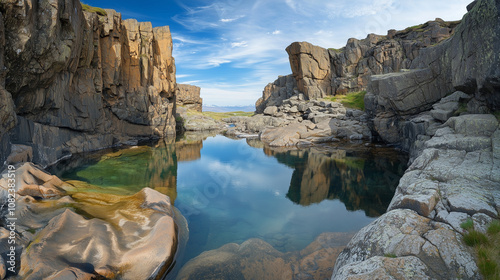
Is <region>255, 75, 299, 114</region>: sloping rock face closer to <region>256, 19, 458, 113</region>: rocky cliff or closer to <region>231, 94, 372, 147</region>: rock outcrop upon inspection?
<region>256, 19, 458, 113</region>: rocky cliff

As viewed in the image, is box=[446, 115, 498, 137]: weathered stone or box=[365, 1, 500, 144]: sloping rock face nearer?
box=[365, 1, 500, 144]: sloping rock face

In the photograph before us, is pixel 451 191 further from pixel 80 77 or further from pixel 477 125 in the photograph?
pixel 80 77

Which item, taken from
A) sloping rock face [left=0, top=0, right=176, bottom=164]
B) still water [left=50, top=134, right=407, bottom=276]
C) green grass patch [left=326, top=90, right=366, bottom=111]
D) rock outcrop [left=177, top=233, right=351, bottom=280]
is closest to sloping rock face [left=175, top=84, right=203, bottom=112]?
sloping rock face [left=0, top=0, right=176, bottom=164]

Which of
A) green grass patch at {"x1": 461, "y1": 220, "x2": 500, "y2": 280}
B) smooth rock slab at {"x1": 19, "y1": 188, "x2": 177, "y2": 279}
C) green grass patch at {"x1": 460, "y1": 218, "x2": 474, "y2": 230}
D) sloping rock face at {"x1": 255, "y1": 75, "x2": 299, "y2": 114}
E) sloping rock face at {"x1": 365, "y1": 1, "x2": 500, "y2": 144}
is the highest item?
sloping rock face at {"x1": 255, "y1": 75, "x2": 299, "y2": 114}

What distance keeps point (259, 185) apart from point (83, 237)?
17.3 meters

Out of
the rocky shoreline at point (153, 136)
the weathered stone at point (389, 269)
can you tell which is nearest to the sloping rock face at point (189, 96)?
the rocky shoreline at point (153, 136)

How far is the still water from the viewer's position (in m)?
15.5

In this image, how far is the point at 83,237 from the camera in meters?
9.85

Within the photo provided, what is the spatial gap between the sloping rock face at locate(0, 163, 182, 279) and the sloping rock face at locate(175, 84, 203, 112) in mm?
118725

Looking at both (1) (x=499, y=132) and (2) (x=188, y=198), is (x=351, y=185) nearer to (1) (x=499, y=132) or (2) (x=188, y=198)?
(1) (x=499, y=132)

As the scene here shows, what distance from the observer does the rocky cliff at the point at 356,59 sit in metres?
72.7

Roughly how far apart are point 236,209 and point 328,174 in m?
13.8

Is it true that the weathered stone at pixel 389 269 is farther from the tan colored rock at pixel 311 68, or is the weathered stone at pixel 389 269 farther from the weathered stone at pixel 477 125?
the tan colored rock at pixel 311 68

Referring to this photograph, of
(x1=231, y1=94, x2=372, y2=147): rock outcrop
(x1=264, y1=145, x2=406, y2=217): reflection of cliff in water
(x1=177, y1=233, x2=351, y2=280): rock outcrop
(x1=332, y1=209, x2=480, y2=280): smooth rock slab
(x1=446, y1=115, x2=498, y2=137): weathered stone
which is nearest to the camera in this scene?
(x1=332, y1=209, x2=480, y2=280): smooth rock slab
